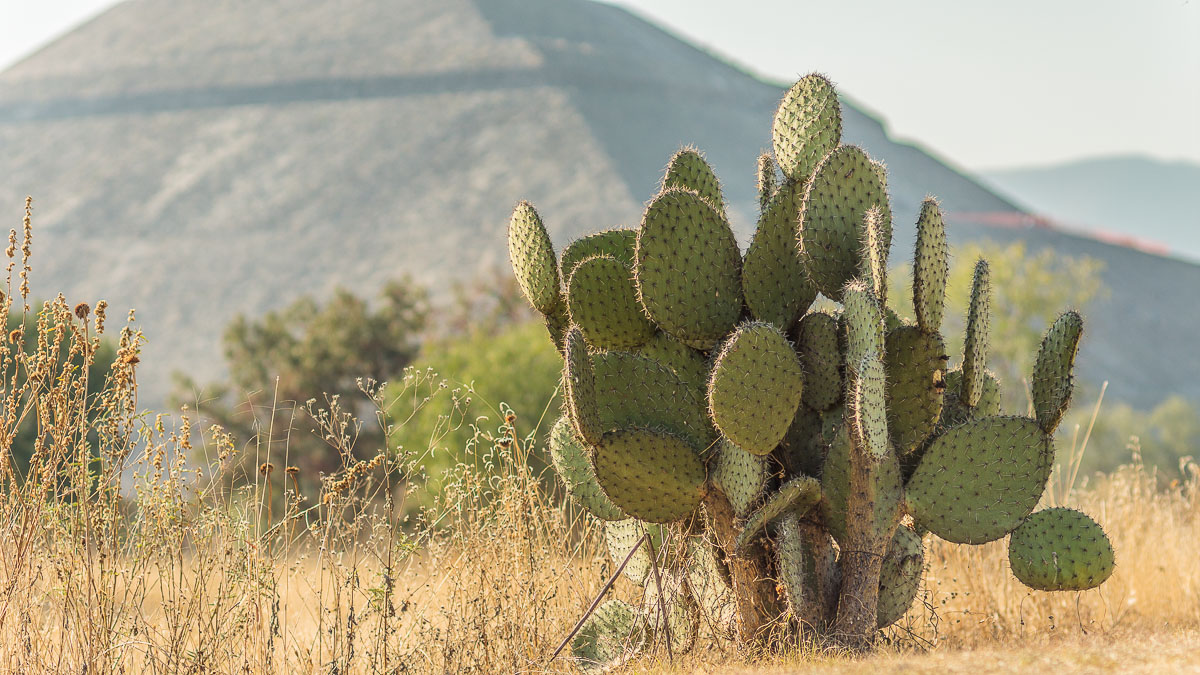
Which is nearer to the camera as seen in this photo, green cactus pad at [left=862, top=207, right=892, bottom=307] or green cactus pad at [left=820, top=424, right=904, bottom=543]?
green cactus pad at [left=862, top=207, right=892, bottom=307]

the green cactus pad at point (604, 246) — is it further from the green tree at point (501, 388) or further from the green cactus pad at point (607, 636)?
the green tree at point (501, 388)

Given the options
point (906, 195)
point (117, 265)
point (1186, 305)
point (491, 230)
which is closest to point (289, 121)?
point (117, 265)

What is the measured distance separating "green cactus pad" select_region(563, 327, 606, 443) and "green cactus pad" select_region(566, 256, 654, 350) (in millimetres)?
406

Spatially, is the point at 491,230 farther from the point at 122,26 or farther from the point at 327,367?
the point at 122,26

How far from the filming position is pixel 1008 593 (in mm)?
4262

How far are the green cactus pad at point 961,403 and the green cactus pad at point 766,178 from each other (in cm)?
85

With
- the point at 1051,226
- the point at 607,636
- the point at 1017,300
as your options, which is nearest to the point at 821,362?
the point at 607,636

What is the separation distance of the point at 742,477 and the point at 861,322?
560 millimetres

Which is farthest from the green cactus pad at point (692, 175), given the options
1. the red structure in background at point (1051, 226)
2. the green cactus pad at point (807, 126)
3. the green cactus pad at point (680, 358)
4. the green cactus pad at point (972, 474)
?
the red structure in background at point (1051, 226)

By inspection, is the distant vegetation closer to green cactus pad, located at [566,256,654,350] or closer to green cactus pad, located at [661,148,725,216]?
green cactus pad, located at [566,256,654,350]

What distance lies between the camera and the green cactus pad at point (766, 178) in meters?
3.83

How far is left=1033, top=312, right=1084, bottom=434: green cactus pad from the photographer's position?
3332mm

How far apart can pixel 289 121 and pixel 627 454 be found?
58120 millimetres

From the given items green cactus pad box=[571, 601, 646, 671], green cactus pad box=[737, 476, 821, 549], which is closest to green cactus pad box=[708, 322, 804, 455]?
green cactus pad box=[737, 476, 821, 549]
